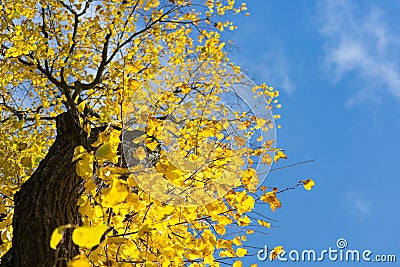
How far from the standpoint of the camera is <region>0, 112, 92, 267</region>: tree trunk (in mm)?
2914

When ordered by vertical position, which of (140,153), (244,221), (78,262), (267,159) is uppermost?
(267,159)

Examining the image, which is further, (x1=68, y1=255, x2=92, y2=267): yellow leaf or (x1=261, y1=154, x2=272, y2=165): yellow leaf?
(x1=261, y1=154, x2=272, y2=165): yellow leaf

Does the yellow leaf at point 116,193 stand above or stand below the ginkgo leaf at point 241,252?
below

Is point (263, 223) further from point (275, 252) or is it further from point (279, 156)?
point (279, 156)

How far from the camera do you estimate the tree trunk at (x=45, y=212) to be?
2.91m

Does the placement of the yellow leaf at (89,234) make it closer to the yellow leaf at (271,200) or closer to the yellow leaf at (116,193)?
the yellow leaf at (116,193)

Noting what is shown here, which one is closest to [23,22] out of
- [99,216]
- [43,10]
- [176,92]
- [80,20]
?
[43,10]

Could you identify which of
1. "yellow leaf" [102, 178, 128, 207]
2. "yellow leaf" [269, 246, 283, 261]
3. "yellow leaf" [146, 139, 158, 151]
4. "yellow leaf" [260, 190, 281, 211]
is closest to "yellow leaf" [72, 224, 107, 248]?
"yellow leaf" [102, 178, 128, 207]

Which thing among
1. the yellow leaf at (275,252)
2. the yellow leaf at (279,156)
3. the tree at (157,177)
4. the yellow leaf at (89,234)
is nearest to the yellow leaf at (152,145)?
the tree at (157,177)

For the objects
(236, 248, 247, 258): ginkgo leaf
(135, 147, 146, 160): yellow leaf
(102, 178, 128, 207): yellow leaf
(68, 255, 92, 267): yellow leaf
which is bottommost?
(68, 255, 92, 267): yellow leaf

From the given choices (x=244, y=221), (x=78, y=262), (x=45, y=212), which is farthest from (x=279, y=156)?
(x=78, y=262)

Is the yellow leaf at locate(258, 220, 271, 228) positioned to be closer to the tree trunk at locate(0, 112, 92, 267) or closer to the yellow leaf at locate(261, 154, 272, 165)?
the yellow leaf at locate(261, 154, 272, 165)

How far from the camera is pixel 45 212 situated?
3.07 metres

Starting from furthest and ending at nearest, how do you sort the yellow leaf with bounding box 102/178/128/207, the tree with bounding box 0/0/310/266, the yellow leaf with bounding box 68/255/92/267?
the tree with bounding box 0/0/310/266 < the yellow leaf with bounding box 102/178/128/207 < the yellow leaf with bounding box 68/255/92/267
